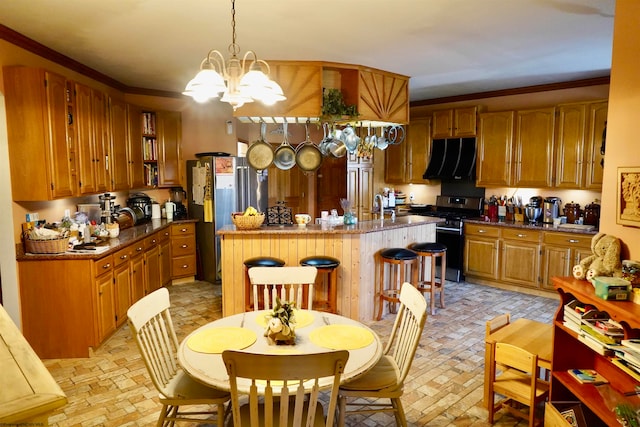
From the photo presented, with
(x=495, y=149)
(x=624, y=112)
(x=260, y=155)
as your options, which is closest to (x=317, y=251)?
(x=260, y=155)

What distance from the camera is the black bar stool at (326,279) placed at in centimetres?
411

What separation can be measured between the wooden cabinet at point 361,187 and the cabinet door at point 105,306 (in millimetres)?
4058

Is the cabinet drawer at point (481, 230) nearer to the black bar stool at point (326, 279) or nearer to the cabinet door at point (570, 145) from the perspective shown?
the cabinet door at point (570, 145)

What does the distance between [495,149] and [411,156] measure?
1392mm

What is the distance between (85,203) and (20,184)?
129cm

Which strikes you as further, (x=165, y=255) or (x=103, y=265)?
(x=165, y=255)

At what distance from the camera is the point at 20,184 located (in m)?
3.57

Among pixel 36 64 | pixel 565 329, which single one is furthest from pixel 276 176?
pixel 565 329

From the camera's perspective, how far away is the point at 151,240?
16.4ft

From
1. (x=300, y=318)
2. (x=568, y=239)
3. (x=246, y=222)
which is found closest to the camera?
(x=300, y=318)

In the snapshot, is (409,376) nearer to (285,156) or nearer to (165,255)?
(285,156)

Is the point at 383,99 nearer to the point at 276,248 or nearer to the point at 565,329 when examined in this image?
the point at 276,248

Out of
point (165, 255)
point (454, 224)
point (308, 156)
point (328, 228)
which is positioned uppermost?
point (308, 156)

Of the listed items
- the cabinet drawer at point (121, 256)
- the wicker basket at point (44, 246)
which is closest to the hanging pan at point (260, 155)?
the cabinet drawer at point (121, 256)
